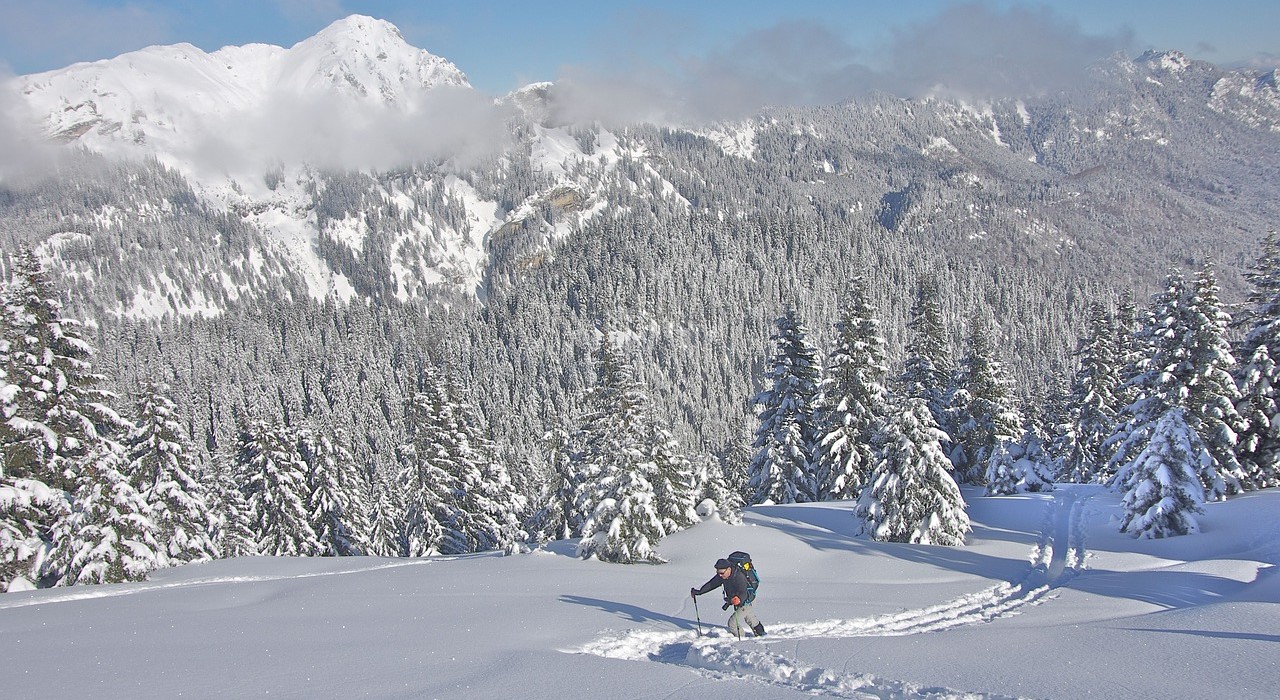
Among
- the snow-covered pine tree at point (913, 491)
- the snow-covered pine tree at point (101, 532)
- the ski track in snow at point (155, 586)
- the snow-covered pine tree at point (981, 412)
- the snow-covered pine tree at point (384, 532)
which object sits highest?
the snow-covered pine tree at point (981, 412)

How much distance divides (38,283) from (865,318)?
29.8 meters

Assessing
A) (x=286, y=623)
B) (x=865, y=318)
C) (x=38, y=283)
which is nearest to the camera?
(x=286, y=623)

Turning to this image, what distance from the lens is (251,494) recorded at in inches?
1298

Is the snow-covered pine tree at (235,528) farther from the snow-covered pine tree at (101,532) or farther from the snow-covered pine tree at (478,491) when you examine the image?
the snow-covered pine tree at (101,532)

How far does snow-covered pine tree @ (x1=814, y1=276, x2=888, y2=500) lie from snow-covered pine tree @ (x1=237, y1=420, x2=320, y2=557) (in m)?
25.5

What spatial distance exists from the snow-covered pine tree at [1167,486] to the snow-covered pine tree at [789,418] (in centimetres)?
1248

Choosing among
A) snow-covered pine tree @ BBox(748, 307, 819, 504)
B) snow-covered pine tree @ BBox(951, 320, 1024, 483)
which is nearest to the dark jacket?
snow-covered pine tree @ BBox(748, 307, 819, 504)

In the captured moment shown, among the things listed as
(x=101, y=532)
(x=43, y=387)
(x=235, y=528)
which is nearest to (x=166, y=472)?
(x=235, y=528)

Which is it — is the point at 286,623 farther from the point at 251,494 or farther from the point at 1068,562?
the point at 251,494

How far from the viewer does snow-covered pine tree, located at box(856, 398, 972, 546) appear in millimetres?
19688

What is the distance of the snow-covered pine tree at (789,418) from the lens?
30047mm

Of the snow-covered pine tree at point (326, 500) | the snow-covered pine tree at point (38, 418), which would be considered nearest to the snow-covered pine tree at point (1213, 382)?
the snow-covered pine tree at point (38, 418)

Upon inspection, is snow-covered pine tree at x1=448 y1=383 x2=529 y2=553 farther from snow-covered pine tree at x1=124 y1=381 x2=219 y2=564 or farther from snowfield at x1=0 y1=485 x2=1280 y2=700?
snowfield at x1=0 y1=485 x2=1280 y2=700

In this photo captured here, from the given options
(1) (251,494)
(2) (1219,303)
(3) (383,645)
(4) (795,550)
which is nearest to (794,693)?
(3) (383,645)
